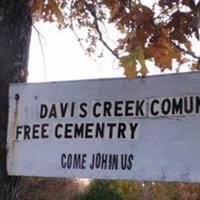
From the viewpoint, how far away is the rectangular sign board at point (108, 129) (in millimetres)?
3153

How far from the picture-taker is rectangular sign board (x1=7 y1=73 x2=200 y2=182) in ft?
10.3

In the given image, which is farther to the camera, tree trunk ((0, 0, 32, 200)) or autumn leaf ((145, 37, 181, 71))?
tree trunk ((0, 0, 32, 200))

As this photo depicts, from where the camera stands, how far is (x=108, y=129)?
336 cm

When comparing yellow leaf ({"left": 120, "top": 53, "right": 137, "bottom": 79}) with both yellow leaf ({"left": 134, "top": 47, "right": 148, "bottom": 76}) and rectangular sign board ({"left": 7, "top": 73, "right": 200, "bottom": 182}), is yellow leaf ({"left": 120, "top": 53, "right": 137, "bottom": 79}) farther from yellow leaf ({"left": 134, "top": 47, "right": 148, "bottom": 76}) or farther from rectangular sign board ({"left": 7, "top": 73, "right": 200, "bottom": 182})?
rectangular sign board ({"left": 7, "top": 73, "right": 200, "bottom": 182})

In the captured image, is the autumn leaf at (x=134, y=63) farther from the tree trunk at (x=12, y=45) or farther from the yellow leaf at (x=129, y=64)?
the tree trunk at (x=12, y=45)

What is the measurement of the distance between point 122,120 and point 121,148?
154 mm

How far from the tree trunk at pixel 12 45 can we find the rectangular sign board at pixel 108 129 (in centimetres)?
7

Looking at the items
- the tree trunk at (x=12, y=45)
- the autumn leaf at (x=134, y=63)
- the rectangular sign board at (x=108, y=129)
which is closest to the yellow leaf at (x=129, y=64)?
the autumn leaf at (x=134, y=63)

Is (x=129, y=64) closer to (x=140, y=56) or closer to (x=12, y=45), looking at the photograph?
(x=140, y=56)

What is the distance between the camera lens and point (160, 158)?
10.4ft

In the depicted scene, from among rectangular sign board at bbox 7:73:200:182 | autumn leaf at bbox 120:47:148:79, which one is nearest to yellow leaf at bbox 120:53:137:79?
autumn leaf at bbox 120:47:148:79

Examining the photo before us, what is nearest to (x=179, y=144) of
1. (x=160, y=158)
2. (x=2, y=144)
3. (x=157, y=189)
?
(x=160, y=158)

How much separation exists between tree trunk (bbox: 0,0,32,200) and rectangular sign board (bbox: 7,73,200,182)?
72mm

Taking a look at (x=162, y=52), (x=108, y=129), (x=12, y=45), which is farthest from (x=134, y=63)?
(x=12, y=45)
